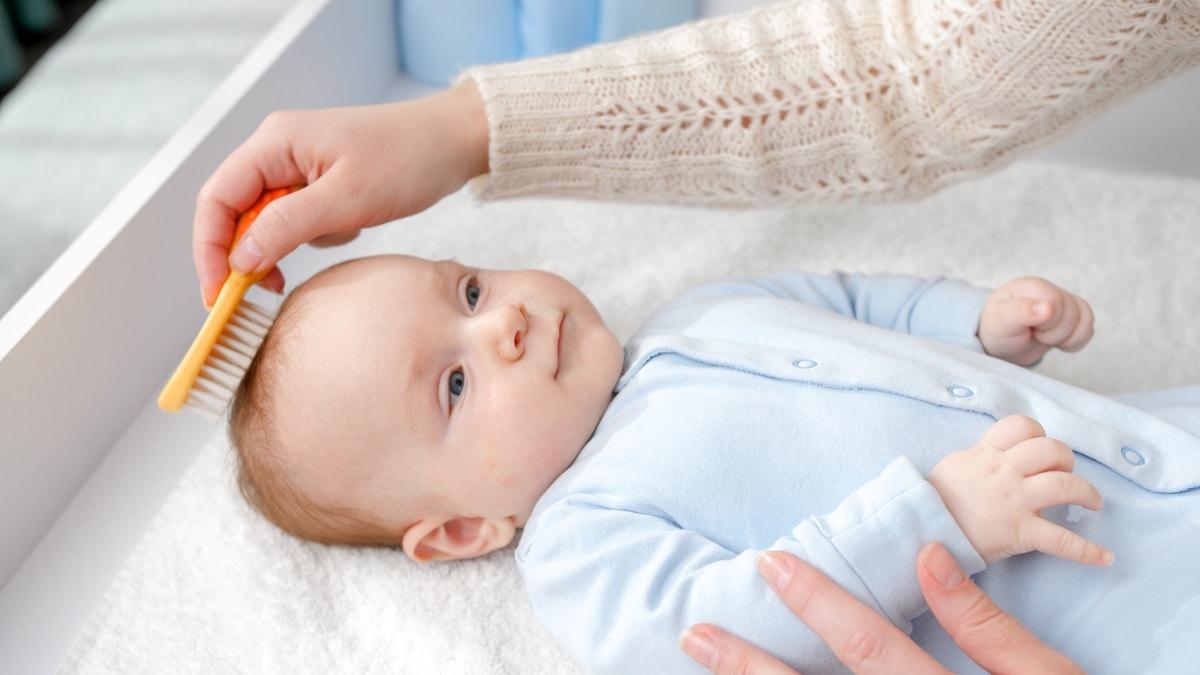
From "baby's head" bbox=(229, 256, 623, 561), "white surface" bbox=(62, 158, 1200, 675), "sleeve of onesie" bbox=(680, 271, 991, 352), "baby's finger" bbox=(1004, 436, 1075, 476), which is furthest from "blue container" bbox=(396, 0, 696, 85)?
"baby's finger" bbox=(1004, 436, 1075, 476)

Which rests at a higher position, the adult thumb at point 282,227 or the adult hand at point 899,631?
the adult thumb at point 282,227

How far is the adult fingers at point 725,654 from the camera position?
0.76 m

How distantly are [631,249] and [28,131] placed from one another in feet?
2.89

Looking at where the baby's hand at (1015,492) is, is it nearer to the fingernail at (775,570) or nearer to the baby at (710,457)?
the baby at (710,457)

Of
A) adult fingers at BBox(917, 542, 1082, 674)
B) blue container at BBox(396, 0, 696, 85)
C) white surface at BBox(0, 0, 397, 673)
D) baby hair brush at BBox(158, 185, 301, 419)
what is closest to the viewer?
adult fingers at BBox(917, 542, 1082, 674)

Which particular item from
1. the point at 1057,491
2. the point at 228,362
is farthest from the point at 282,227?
the point at 1057,491

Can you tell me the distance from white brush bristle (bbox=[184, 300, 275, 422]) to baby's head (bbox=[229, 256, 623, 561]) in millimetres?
17

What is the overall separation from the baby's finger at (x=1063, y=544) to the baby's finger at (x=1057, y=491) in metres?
0.02

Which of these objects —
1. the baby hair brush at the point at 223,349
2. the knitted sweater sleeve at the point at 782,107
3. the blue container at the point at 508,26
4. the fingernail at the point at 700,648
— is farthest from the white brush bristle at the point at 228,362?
the blue container at the point at 508,26

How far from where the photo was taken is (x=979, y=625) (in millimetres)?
729

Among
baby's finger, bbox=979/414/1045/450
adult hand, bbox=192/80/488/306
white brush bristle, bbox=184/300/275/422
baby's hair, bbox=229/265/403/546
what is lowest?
baby's hair, bbox=229/265/403/546

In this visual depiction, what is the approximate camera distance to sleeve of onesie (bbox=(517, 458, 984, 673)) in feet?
2.58

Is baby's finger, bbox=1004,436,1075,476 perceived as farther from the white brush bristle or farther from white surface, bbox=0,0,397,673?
white surface, bbox=0,0,397,673

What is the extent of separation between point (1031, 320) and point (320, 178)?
0.70 meters
